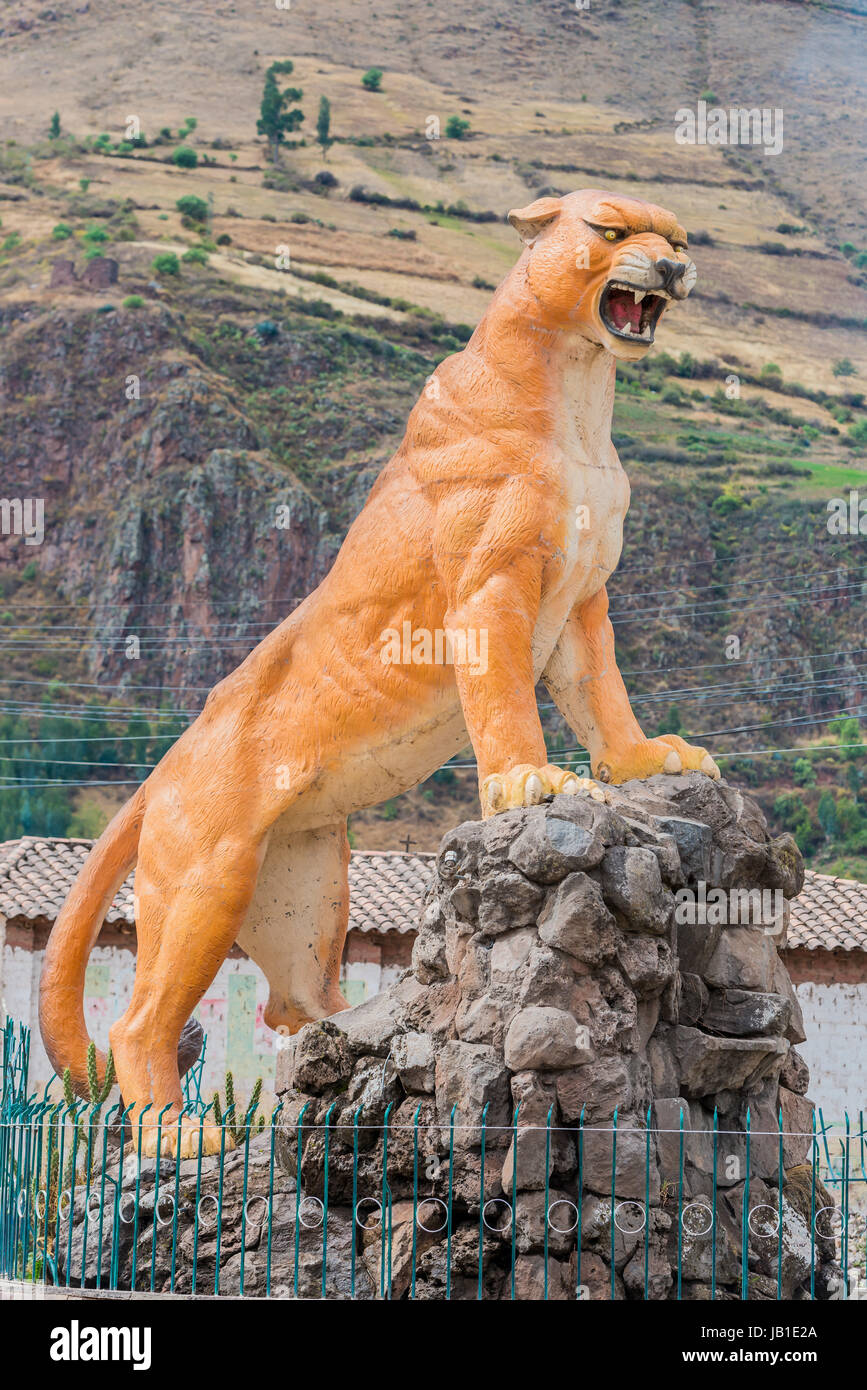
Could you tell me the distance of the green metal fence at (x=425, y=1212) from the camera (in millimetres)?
6109

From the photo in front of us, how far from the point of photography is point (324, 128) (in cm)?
5441

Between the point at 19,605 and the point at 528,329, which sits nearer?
the point at 528,329

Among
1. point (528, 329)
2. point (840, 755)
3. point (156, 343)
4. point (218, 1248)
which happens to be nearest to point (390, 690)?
point (528, 329)

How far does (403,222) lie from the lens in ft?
171

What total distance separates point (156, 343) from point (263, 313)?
11.7 feet

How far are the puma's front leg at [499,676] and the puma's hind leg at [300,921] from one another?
1.37 meters

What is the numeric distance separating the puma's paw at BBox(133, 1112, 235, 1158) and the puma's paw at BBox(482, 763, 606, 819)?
1.84 m

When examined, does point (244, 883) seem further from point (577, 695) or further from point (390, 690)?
point (577, 695)

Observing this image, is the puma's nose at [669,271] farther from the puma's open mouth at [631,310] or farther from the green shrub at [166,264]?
the green shrub at [166,264]

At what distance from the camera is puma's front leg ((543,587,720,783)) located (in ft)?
24.6

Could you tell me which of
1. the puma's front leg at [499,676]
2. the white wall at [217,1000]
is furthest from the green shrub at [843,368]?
the puma's front leg at [499,676]

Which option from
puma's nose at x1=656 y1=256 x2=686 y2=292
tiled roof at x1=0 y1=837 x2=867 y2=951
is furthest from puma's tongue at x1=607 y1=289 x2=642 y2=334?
tiled roof at x1=0 y1=837 x2=867 y2=951

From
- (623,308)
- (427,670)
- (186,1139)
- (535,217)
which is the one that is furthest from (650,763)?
(186,1139)

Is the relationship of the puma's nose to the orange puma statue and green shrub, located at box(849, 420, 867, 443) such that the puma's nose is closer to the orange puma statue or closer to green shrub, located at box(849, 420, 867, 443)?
the orange puma statue
